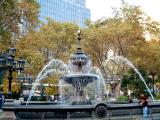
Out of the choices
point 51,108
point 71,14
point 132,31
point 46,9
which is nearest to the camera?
point 51,108

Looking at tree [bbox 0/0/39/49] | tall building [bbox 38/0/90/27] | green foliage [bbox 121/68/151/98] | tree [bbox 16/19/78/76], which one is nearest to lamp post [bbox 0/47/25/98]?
tree [bbox 0/0/39/49]

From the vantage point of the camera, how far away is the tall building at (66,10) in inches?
5459

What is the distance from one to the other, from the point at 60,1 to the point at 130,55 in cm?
10335

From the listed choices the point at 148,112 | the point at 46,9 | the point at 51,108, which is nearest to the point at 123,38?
the point at 148,112

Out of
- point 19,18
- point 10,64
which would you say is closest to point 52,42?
point 19,18

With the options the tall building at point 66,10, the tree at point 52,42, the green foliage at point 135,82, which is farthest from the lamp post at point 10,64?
the tall building at point 66,10

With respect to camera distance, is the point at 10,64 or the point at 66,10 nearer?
the point at 10,64

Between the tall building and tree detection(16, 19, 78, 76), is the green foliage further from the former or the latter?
the tall building

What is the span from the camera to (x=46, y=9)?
13725 centimetres

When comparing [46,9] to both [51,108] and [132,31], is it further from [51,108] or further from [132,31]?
[51,108]

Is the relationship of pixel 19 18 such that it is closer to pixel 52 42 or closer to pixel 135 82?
pixel 52 42

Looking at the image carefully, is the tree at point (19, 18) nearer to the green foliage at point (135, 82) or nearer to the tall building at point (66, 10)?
the green foliage at point (135, 82)

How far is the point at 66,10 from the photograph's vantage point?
147375mm

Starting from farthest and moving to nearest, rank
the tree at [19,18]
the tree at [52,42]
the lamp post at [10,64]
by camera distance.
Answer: the tree at [52,42] < the tree at [19,18] < the lamp post at [10,64]
